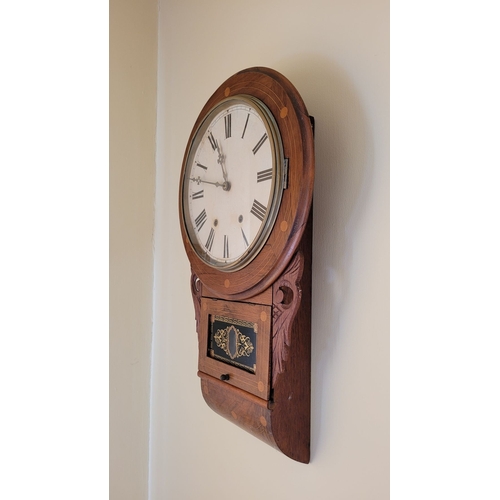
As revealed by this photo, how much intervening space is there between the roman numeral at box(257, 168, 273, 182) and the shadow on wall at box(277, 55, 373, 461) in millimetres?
123

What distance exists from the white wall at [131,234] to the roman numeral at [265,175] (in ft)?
2.24

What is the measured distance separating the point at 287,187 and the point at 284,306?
0.22 meters

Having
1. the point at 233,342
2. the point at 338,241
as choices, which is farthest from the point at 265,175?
the point at 233,342

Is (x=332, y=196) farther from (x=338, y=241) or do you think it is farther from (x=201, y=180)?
(x=201, y=180)

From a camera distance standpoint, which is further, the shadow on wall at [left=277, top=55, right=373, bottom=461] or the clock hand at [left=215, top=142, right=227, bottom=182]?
the clock hand at [left=215, top=142, right=227, bottom=182]

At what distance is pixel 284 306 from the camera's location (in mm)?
818

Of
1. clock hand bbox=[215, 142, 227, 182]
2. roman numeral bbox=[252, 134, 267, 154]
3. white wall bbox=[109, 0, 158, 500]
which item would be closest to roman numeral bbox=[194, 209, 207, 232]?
clock hand bbox=[215, 142, 227, 182]

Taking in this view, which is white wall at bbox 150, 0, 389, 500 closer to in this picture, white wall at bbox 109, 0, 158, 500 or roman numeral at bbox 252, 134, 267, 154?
roman numeral at bbox 252, 134, 267, 154

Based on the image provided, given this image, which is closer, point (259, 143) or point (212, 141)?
point (259, 143)

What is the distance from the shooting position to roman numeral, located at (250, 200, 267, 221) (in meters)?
0.85

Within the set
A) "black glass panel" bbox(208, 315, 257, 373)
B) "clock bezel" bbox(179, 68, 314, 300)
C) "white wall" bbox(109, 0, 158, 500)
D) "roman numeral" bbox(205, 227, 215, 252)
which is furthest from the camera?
"white wall" bbox(109, 0, 158, 500)
